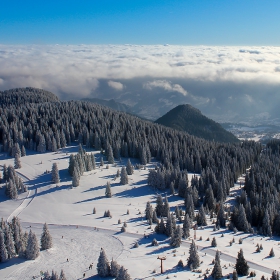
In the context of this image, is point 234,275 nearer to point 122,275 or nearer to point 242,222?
point 122,275

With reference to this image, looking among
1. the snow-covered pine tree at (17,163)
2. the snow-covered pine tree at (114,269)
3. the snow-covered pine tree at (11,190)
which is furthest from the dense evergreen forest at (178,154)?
the snow-covered pine tree at (114,269)

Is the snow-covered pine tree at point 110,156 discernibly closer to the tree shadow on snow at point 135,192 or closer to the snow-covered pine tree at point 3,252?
the tree shadow on snow at point 135,192

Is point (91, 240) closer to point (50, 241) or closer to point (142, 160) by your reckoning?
point (50, 241)

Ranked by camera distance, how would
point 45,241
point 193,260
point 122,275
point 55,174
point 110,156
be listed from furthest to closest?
point 110,156, point 55,174, point 45,241, point 193,260, point 122,275

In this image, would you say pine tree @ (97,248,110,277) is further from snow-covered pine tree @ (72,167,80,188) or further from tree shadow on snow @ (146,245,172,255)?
snow-covered pine tree @ (72,167,80,188)

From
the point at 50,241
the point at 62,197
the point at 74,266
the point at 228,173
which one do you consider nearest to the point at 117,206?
the point at 62,197

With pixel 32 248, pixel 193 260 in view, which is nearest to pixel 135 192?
pixel 32 248
